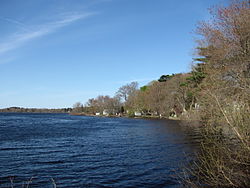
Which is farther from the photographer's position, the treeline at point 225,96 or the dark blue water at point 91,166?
the dark blue water at point 91,166

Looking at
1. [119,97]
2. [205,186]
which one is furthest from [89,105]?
[205,186]

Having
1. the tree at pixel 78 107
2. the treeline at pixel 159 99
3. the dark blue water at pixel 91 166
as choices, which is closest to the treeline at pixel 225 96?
the dark blue water at pixel 91 166

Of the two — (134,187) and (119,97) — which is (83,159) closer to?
(134,187)

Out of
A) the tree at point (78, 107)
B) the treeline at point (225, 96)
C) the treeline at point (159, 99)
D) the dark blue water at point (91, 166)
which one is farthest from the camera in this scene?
the tree at point (78, 107)

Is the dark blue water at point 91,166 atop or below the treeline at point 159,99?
below

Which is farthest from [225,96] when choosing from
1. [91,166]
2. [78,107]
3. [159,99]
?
[78,107]

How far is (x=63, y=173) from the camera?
1417 centimetres

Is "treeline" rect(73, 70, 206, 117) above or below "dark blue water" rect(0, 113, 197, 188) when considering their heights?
above

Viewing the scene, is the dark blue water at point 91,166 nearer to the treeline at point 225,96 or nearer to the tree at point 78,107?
the treeline at point 225,96

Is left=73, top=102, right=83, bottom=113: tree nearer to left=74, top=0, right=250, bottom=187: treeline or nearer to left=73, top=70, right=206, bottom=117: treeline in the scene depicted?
left=73, top=70, right=206, bottom=117: treeline

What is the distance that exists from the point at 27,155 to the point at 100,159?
6326 millimetres

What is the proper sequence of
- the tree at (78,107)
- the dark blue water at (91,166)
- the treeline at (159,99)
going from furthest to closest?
the tree at (78,107)
the treeline at (159,99)
the dark blue water at (91,166)

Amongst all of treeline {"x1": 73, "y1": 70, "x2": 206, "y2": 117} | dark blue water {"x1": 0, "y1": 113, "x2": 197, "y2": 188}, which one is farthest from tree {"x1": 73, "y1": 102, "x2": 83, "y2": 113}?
dark blue water {"x1": 0, "y1": 113, "x2": 197, "y2": 188}

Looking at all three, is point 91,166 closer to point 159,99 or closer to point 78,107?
point 159,99
